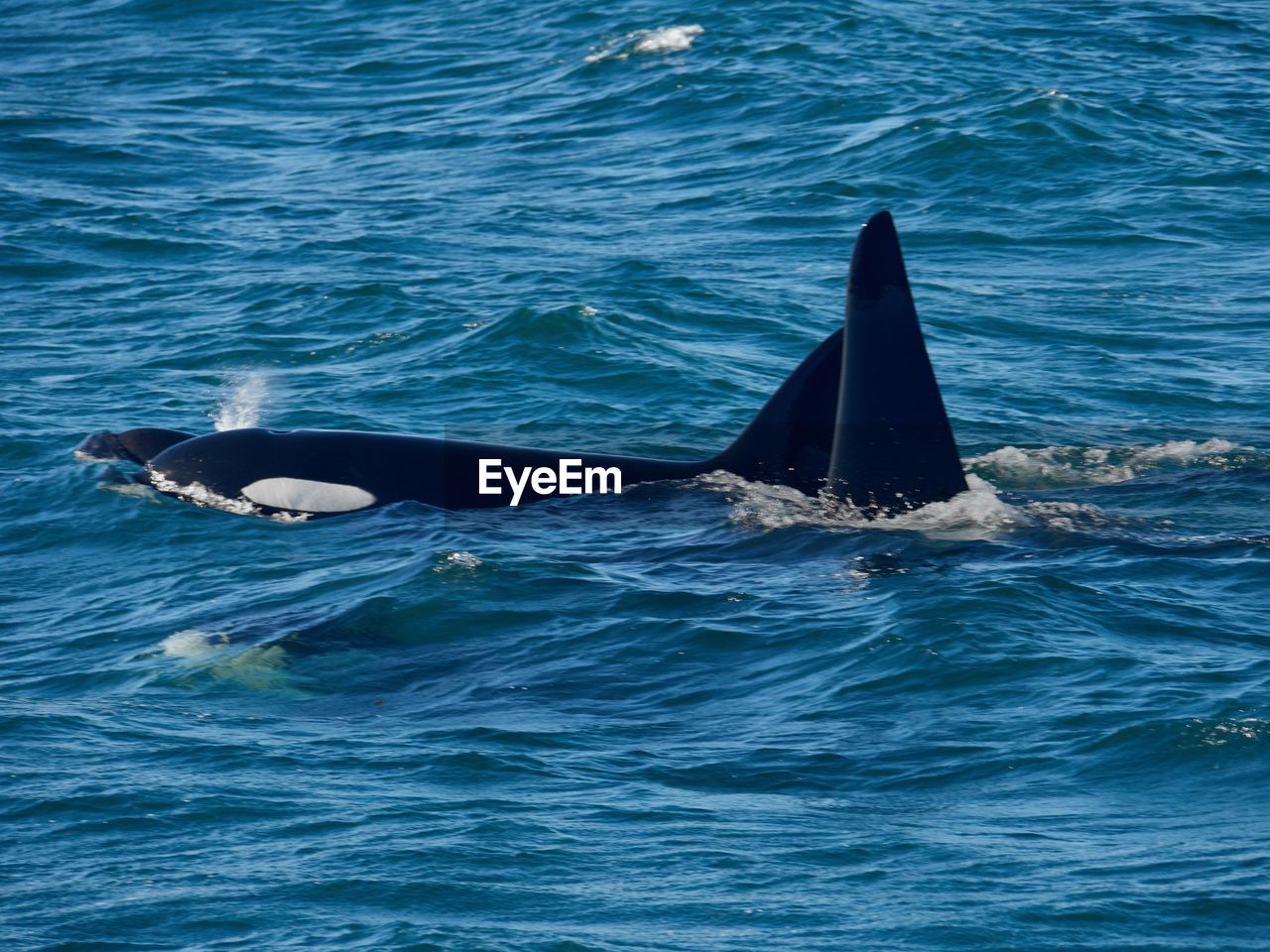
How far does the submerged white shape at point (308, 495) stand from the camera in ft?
61.9

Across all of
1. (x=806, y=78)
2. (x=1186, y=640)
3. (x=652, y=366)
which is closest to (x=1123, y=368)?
(x=652, y=366)

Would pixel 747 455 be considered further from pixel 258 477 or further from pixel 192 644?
pixel 192 644

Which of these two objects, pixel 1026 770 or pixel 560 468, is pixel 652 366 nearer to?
pixel 560 468

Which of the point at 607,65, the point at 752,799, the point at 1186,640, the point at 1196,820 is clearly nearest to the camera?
the point at 1196,820

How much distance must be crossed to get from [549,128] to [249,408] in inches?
582

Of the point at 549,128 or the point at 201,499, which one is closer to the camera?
the point at 201,499

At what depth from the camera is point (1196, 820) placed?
11.1 m

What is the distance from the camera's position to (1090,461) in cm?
1945

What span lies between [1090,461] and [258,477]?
9.04 metres

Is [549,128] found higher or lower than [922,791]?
higher
